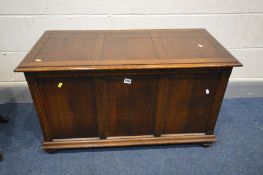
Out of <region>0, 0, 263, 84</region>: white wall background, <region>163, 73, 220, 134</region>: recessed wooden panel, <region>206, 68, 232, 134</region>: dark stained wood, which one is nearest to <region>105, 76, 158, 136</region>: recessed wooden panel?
<region>163, 73, 220, 134</region>: recessed wooden panel

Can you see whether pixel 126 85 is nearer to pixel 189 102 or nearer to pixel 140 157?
pixel 189 102

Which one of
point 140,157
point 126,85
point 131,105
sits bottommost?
point 140,157

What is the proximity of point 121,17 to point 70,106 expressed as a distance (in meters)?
0.72

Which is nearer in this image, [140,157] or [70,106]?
[70,106]

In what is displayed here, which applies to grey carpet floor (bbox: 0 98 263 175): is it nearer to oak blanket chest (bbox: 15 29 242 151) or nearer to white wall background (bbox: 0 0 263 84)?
oak blanket chest (bbox: 15 29 242 151)

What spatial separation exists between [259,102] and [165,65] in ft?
4.22

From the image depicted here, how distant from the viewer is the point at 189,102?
1321 mm

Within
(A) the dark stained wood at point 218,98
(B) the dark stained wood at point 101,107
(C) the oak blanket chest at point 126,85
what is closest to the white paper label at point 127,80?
(C) the oak blanket chest at point 126,85

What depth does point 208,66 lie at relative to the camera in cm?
114

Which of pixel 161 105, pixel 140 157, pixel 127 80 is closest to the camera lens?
pixel 127 80

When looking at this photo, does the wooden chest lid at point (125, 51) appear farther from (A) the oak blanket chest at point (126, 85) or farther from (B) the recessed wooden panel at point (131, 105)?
(B) the recessed wooden panel at point (131, 105)

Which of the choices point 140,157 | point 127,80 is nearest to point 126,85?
point 127,80

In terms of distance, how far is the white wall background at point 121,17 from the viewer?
60.3 inches

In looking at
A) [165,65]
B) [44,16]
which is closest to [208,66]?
[165,65]
